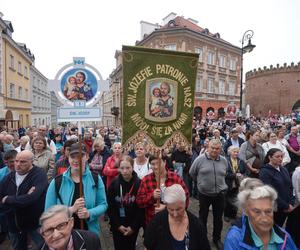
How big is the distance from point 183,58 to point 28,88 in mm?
30903

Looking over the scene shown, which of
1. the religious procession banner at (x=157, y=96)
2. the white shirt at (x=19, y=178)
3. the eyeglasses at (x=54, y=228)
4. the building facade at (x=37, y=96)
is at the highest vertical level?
the building facade at (x=37, y=96)

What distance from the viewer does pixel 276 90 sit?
148 ft

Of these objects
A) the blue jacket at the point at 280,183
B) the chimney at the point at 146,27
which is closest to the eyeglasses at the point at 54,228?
the blue jacket at the point at 280,183

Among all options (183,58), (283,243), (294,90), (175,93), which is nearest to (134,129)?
(175,93)

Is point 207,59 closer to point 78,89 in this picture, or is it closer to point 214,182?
point 214,182

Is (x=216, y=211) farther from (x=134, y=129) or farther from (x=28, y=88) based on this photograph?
(x=28, y=88)

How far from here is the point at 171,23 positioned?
100 feet

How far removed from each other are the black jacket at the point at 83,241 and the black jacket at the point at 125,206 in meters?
1.19

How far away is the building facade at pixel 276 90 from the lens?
4359cm

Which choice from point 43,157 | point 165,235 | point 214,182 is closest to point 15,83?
point 43,157

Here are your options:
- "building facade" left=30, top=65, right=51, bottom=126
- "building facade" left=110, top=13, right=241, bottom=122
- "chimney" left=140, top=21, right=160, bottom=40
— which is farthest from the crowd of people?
"chimney" left=140, top=21, right=160, bottom=40

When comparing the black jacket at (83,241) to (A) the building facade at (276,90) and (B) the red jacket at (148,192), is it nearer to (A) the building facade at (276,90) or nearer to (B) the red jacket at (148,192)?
(B) the red jacket at (148,192)

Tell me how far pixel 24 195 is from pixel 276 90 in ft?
165

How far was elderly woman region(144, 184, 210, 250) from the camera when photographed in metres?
A: 2.34
